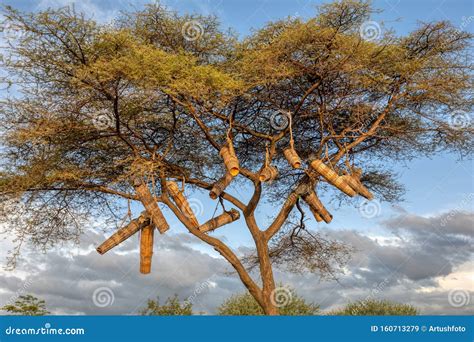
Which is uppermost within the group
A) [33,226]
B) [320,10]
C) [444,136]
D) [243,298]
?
[320,10]

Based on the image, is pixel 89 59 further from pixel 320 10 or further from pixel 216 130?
pixel 320 10

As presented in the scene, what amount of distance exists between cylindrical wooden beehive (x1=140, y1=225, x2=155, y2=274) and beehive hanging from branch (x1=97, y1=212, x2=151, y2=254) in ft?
0.43

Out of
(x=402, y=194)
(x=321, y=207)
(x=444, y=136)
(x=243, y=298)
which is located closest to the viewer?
(x=321, y=207)

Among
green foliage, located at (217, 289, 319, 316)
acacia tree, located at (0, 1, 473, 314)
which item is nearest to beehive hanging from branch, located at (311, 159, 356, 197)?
acacia tree, located at (0, 1, 473, 314)

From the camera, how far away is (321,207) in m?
12.9

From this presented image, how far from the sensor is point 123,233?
467 inches

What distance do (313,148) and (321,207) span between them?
373cm

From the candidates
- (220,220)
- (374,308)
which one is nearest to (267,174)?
(220,220)

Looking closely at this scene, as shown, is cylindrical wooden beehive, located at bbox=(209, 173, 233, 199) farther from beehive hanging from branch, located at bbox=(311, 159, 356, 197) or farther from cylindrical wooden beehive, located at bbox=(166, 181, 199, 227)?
beehive hanging from branch, located at bbox=(311, 159, 356, 197)

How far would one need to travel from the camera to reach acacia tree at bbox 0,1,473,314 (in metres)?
11.9

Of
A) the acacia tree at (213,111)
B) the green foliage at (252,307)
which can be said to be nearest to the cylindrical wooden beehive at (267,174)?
the acacia tree at (213,111)

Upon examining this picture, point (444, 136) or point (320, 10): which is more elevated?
point (320, 10)

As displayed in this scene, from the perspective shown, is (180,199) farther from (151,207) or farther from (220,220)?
(220,220)

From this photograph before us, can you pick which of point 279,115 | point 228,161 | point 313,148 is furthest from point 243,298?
point 228,161
